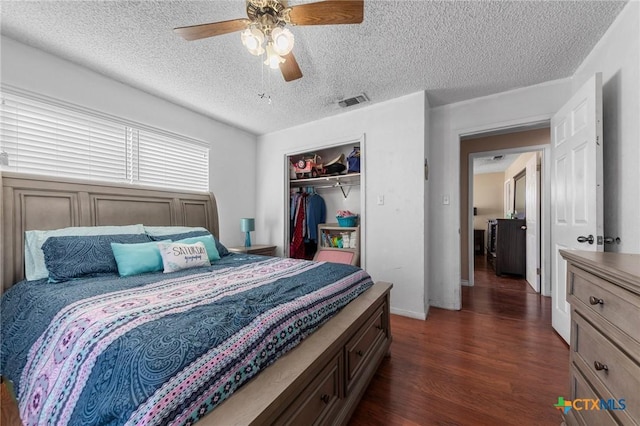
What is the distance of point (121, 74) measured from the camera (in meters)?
2.38

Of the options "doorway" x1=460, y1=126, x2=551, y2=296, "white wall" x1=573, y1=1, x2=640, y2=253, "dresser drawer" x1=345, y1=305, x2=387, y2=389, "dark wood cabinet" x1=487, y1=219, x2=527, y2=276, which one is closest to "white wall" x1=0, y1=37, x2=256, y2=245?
"dresser drawer" x1=345, y1=305, x2=387, y2=389

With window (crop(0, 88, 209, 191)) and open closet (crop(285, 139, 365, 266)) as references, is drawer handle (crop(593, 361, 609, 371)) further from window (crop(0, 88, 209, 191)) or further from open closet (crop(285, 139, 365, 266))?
window (crop(0, 88, 209, 191))

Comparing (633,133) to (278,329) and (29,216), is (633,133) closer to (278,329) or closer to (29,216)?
(278,329)

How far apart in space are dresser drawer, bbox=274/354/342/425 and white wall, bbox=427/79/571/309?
2.16 metres

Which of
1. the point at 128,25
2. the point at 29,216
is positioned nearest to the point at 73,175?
the point at 29,216

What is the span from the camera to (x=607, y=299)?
91 centimetres

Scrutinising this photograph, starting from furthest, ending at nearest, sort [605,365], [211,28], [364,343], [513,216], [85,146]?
1. [513,216]
2. [85,146]
3. [364,343]
4. [211,28]
5. [605,365]

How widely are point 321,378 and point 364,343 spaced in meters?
0.55

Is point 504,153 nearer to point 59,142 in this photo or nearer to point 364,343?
point 364,343

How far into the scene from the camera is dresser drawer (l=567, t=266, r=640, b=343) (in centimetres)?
78

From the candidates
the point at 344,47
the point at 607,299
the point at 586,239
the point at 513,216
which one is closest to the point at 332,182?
the point at 344,47

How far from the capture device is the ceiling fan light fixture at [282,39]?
4.58 ft

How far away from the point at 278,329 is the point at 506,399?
5.01ft

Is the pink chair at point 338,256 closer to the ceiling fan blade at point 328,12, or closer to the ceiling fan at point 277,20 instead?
the ceiling fan at point 277,20
